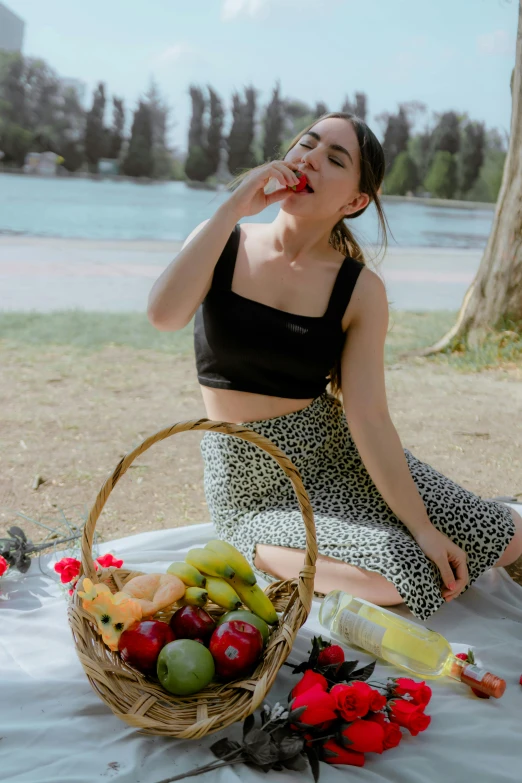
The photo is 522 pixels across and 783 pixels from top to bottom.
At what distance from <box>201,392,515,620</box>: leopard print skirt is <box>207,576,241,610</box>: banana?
1.10ft

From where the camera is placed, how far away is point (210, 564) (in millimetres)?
1743

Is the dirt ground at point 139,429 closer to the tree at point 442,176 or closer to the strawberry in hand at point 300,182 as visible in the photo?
the strawberry in hand at point 300,182

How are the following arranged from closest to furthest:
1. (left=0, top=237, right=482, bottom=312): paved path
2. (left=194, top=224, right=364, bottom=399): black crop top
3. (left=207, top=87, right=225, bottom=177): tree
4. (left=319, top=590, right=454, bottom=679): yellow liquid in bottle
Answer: (left=319, top=590, right=454, bottom=679): yellow liquid in bottle
(left=194, top=224, right=364, bottom=399): black crop top
(left=0, top=237, right=482, bottom=312): paved path
(left=207, top=87, right=225, bottom=177): tree

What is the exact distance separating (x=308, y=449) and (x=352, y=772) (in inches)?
37.9

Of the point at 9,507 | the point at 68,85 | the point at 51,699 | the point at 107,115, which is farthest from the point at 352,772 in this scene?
the point at 68,85

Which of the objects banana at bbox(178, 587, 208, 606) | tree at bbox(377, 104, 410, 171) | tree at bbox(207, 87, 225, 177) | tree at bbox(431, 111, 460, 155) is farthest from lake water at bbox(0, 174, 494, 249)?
banana at bbox(178, 587, 208, 606)

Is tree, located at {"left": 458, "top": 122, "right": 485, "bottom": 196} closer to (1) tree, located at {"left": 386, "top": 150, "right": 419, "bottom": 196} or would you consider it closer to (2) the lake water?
(2) the lake water

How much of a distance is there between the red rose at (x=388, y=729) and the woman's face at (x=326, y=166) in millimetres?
1292

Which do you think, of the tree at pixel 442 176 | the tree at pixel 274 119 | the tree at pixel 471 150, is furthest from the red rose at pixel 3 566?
the tree at pixel 471 150

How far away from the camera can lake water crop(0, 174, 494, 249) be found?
515 inches

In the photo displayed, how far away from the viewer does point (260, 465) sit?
218cm

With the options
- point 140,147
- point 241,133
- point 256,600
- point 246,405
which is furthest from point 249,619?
point 140,147

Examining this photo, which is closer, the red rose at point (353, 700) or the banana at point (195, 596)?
the red rose at point (353, 700)

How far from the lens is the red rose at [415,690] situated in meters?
1.54
